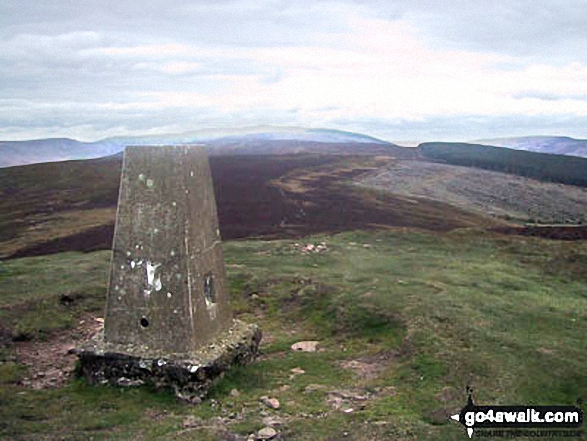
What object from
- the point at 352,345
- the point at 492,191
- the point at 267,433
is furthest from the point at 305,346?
the point at 492,191

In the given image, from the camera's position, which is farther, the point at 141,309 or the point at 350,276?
the point at 350,276

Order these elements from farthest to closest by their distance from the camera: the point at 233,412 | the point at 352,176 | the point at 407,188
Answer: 1. the point at 352,176
2. the point at 407,188
3. the point at 233,412

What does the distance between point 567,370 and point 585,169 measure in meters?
116

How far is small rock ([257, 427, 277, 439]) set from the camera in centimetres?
1143

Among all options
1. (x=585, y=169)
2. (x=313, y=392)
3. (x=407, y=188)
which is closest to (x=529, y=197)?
(x=407, y=188)

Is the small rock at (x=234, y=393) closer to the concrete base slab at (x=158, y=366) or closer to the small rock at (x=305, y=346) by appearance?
the concrete base slab at (x=158, y=366)

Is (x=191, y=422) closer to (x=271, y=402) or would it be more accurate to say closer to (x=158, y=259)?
(x=271, y=402)

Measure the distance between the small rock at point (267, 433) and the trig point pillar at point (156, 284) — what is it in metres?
3.03

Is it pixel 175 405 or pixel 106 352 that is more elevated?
pixel 106 352

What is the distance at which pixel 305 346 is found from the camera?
59.5ft

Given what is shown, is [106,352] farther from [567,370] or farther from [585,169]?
[585,169]

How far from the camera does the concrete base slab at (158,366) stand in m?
14.1

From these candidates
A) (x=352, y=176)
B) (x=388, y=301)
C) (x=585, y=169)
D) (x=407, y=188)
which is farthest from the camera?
(x=585, y=169)

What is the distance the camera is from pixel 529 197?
284 feet
